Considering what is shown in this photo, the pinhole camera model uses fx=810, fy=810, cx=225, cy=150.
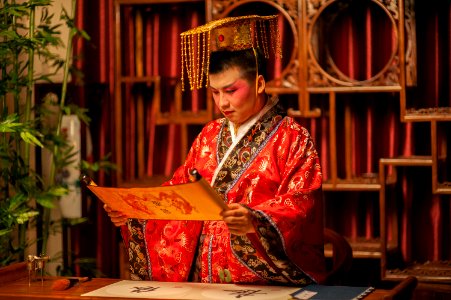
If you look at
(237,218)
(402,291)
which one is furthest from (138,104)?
(402,291)

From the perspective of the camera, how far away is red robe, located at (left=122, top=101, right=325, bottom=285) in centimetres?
231

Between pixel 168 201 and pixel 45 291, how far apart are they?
0.47 m

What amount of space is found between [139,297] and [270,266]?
15.5 inches

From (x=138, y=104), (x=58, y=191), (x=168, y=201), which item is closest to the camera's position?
(x=168, y=201)

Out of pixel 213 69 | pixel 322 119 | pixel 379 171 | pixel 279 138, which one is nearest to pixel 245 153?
pixel 279 138

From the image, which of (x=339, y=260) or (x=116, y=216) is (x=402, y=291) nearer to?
(x=339, y=260)

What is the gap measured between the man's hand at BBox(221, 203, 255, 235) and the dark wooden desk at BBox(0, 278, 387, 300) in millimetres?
368

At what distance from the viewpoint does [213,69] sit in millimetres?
2521

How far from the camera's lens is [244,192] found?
2.50 metres

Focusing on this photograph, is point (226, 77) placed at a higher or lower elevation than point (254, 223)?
higher

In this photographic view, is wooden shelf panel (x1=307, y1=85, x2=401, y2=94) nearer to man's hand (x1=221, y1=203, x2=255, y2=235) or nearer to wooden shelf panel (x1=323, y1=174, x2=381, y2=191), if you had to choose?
wooden shelf panel (x1=323, y1=174, x2=381, y2=191)

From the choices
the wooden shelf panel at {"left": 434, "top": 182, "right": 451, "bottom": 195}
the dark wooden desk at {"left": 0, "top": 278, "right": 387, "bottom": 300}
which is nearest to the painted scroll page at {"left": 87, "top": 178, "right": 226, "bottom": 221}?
the dark wooden desk at {"left": 0, "top": 278, "right": 387, "bottom": 300}

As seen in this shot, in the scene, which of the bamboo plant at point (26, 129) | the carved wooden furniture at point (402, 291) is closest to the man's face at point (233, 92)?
the carved wooden furniture at point (402, 291)

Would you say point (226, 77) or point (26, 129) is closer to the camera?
point (226, 77)
